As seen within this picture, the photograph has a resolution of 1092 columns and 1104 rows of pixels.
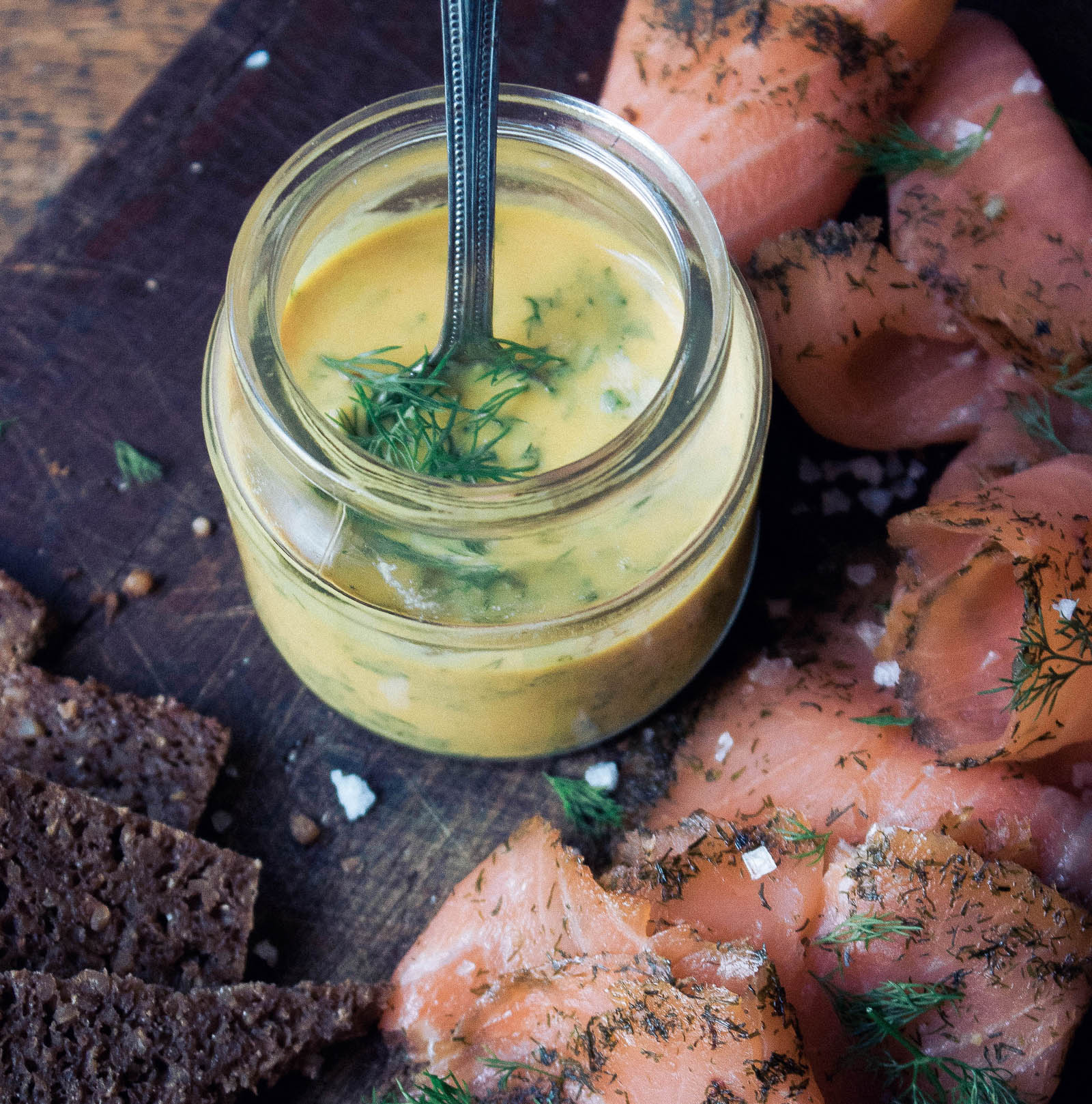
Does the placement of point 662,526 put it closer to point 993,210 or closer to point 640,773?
point 640,773

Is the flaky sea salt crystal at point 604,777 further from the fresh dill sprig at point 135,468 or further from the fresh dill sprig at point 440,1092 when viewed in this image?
the fresh dill sprig at point 135,468

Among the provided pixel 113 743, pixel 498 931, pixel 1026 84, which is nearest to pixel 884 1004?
pixel 498 931

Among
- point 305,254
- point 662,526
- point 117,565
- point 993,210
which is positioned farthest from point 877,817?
point 117,565

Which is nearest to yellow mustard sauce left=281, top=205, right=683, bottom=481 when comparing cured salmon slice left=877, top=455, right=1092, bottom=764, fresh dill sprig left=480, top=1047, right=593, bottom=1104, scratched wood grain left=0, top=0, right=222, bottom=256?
cured salmon slice left=877, top=455, right=1092, bottom=764

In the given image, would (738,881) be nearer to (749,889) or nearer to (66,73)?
(749,889)

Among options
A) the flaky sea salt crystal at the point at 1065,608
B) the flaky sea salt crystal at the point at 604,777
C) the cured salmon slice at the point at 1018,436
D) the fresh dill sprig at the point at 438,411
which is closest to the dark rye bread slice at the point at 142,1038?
the flaky sea salt crystal at the point at 604,777

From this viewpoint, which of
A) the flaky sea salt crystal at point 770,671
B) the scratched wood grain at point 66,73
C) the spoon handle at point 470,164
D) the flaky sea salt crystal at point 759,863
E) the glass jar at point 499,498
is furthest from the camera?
the scratched wood grain at point 66,73
